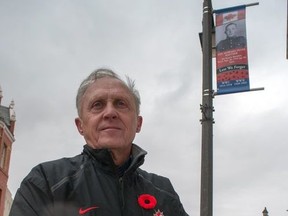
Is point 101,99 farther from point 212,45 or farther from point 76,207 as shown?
point 212,45

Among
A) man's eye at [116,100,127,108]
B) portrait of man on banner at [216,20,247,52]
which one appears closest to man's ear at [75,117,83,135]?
man's eye at [116,100,127,108]

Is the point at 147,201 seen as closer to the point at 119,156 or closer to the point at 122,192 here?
the point at 122,192

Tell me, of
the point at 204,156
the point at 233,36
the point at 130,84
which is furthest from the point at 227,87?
the point at 130,84

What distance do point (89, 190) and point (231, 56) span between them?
470 centimetres

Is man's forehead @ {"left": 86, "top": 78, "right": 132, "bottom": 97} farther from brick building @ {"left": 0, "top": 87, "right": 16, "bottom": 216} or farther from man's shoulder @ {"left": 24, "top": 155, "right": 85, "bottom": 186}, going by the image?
brick building @ {"left": 0, "top": 87, "right": 16, "bottom": 216}

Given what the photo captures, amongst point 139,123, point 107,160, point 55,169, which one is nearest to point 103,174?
point 107,160

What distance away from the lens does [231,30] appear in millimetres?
6938

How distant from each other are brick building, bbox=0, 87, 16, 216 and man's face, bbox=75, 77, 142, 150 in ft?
95.6

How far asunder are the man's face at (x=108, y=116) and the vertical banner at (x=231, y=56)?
3910 mm

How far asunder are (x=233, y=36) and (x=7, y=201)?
28267 millimetres

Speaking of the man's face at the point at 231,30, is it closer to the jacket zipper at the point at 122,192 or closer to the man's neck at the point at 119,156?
the man's neck at the point at 119,156

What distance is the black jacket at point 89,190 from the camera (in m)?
2.40

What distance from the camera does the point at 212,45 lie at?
6867 millimetres

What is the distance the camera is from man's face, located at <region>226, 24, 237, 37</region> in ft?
22.6
